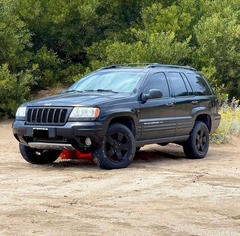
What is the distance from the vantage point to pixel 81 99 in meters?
10.6

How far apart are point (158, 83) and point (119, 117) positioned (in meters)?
1.42

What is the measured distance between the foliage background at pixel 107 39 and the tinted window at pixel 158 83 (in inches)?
270

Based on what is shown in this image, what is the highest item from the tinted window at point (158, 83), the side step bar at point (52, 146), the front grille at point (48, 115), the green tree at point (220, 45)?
the green tree at point (220, 45)

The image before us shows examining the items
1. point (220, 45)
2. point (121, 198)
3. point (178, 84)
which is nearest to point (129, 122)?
point (178, 84)

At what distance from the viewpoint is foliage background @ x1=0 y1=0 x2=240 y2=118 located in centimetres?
1930

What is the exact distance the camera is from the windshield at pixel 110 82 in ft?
37.5

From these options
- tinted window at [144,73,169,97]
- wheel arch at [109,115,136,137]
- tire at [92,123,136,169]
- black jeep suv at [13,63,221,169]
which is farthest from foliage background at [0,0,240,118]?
tire at [92,123,136,169]

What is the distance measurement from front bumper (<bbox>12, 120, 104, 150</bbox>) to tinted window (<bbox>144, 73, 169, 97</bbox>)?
1720 millimetres

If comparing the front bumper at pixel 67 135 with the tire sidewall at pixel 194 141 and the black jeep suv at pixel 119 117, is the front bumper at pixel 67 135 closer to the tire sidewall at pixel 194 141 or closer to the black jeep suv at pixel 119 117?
the black jeep suv at pixel 119 117

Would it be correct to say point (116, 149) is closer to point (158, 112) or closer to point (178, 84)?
point (158, 112)

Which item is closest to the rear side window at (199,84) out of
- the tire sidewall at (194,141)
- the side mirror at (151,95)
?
the tire sidewall at (194,141)

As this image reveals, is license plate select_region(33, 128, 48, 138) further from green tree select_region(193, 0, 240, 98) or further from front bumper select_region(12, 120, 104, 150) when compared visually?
green tree select_region(193, 0, 240, 98)

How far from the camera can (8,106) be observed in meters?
18.5

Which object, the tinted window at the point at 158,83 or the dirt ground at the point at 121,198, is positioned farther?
the tinted window at the point at 158,83
